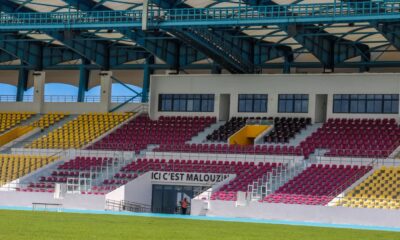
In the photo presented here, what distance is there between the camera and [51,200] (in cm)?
5031

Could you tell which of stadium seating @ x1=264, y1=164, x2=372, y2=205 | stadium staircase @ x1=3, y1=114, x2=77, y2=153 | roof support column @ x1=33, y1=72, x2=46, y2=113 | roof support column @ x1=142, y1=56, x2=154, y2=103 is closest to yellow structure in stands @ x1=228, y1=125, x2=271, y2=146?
stadium seating @ x1=264, y1=164, x2=372, y2=205

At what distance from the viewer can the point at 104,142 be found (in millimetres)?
61594

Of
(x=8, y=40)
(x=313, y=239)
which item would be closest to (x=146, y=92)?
(x=8, y=40)

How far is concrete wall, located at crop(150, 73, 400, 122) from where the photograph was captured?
5856cm

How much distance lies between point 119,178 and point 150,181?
1648 mm

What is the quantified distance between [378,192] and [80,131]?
923 inches

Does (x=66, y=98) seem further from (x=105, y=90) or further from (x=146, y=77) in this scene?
(x=146, y=77)

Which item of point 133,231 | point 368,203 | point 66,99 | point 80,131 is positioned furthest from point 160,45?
point 133,231

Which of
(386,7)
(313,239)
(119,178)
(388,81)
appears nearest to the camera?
(313,239)

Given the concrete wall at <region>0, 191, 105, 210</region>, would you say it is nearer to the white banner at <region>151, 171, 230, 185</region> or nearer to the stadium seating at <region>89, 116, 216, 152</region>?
the white banner at <region>151, 171, 230, 185</region>

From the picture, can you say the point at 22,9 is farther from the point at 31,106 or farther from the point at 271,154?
the point at 271,154

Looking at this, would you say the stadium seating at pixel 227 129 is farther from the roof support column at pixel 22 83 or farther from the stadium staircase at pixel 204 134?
the roof support column at pixel 22 83

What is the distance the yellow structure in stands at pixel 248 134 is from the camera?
195 feet

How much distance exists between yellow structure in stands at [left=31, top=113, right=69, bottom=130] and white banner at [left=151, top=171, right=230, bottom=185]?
1486 centimetres
